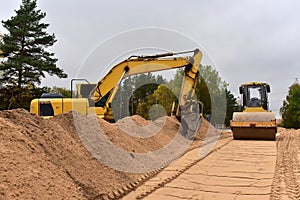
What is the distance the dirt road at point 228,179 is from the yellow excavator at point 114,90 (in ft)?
13.8

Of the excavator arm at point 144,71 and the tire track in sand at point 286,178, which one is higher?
the excavator arm at point 144,71

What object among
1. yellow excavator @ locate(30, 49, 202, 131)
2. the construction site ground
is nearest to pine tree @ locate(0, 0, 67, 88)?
yellow excavator @ locate(30, 49, 202, 131)

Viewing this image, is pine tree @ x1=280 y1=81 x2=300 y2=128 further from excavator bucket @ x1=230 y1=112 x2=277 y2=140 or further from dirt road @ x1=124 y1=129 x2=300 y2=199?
dirt road @ x1=124 y1=129 x2=300 y2=199

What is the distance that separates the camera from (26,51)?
24.1 m

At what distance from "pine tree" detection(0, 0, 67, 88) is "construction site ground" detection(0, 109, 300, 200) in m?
16.5

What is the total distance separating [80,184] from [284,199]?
3.38m

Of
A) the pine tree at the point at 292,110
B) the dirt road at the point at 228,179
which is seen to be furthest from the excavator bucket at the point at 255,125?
the pine tree at the point at 292,110

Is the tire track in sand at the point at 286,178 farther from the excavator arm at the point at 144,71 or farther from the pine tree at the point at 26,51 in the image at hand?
the pine tree at the point at 26,51

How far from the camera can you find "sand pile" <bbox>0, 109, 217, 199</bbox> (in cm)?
456

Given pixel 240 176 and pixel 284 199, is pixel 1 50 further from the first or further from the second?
pixel 284 199

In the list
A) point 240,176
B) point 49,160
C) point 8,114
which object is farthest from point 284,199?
point 8,114

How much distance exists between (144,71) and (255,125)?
542 centimetres

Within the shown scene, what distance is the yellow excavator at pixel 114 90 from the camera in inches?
442

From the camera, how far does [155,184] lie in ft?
21.1
